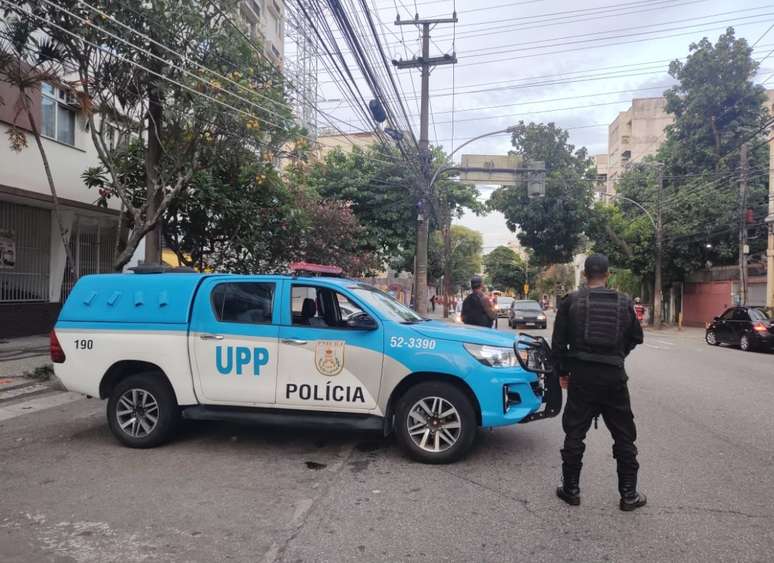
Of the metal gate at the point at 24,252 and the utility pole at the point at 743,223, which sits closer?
the metal gate at the point at 24,252

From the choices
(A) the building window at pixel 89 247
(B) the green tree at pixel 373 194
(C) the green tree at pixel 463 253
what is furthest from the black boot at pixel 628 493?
(C) the green tree at pixel 463 253

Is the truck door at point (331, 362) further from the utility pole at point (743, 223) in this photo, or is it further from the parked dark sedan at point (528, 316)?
the utility pole at point (743, 223)

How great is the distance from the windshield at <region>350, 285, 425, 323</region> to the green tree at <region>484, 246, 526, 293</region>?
8212cm

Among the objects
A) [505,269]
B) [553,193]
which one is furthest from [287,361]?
[505,269]

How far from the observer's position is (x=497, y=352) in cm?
515

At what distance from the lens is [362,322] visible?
538cm

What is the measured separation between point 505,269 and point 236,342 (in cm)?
8491

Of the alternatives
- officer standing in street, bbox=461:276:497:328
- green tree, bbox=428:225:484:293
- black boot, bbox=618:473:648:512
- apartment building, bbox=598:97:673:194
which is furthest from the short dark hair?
apartment building, bbox=598:97:673:194

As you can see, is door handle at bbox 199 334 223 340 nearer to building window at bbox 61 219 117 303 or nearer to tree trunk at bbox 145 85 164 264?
tree trunk at bbox 145 85 164 264

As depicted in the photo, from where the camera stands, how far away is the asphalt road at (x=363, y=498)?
11.6 ft

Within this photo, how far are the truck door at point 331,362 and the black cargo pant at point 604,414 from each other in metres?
1.78

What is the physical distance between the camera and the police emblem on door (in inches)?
209

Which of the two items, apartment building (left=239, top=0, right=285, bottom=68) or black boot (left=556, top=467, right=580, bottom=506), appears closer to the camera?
black boot (left=556, top=467, right=580, bottom=506)

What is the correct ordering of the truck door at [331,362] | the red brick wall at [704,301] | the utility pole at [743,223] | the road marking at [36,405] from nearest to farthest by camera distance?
the truck door at [331,362]
the road marking at [36,405]
the utility pole at [743,223]
the red brick wall at [704,301]
